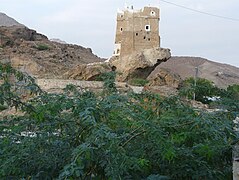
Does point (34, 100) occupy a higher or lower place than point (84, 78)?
higher

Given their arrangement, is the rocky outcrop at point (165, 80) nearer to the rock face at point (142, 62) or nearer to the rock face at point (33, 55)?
the rock face at point (142, 62)

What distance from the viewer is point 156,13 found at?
105 feet

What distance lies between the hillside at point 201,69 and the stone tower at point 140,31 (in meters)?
15.8

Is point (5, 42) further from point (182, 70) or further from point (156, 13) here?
point (182, 70)

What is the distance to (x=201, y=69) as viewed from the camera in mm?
58312

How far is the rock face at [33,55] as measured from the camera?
27.3 m

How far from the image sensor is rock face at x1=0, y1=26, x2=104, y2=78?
2731 centimetres

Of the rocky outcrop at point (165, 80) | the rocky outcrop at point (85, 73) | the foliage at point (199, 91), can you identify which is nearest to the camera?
the foliage at point (199, 91)

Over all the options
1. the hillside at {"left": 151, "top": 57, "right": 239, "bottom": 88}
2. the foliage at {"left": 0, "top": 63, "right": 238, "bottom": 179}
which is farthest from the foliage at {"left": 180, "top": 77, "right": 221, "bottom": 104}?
the hillside at {"left": 151, "top": 57, "right": 239, "bottom": 88}

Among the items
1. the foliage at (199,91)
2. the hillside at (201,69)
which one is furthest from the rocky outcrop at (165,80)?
the hillside at (201,69)

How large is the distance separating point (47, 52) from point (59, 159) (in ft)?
96.5

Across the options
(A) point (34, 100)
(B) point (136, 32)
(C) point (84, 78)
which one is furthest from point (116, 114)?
(B) point (136, 32)

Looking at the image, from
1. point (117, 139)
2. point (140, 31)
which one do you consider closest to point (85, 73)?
point (140, 31)

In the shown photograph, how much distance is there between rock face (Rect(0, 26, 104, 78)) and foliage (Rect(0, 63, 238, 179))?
21.4 meters
